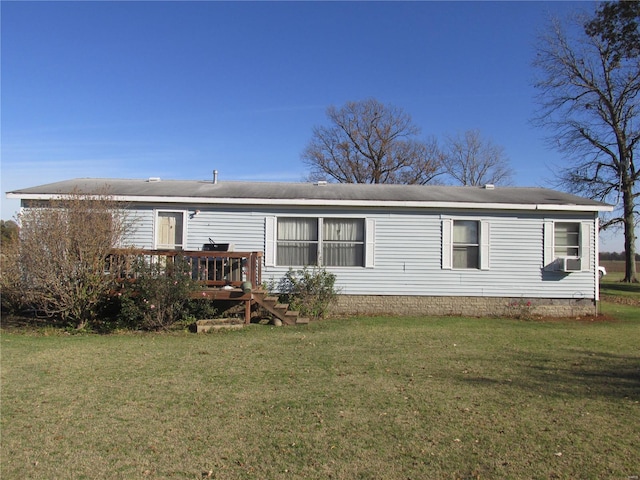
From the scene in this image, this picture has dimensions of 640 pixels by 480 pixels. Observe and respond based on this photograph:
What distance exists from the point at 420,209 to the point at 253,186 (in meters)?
4.88

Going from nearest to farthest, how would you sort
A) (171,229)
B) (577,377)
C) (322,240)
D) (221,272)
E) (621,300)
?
(577,377), (221,272), (171,229), (322,240), (621,300)

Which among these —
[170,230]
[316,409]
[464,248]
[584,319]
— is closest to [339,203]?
[464,248]

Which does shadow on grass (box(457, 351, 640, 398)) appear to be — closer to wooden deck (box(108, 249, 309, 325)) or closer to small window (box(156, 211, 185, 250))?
wooden deck (box(108, 249, 309, 325))

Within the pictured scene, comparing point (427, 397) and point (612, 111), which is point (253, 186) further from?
point (612, 111)

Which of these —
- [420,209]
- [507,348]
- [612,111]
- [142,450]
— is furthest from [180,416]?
[612,111]

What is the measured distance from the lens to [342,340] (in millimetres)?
9094

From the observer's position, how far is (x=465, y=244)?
13.0 m

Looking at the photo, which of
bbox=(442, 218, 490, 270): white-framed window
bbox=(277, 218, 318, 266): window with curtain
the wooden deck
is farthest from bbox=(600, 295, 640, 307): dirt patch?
the wooden deck

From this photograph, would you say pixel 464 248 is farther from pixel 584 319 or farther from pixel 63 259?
pixel 63 259

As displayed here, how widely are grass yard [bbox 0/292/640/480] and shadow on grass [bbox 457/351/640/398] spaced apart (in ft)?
0.09

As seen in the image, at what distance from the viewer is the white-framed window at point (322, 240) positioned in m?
12.8

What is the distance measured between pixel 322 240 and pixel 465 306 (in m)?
4.12

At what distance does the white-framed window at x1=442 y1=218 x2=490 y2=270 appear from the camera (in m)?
12.9

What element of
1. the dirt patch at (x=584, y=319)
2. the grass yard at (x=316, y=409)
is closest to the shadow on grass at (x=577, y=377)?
the grass yard at (x=316, y=409)
